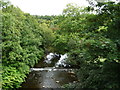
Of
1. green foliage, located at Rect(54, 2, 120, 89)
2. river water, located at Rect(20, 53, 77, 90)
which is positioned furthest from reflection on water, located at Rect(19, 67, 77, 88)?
green foliage, located at Rect(54, 2, 120, 89)

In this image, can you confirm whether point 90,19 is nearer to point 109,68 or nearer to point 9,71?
point 109,68

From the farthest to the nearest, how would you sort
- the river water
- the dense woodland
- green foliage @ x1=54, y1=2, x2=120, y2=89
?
1. the river water
2. the dense woodland
3. green foliage @ x1=54, y1=2, x2=120, y2=89

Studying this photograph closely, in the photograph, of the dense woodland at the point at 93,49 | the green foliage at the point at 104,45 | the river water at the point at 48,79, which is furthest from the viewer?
the river water at the point at 48,79

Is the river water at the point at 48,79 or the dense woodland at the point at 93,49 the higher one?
the dense woodland at the point at 93,49

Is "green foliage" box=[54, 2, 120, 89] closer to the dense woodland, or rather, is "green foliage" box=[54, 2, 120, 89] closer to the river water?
the dense woodland

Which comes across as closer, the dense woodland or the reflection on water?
the dense woodland

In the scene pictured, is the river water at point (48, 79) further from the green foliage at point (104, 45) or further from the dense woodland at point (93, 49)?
the green foliage at point (104, 45)

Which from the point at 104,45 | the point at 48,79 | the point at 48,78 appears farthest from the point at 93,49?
the point at 48,78

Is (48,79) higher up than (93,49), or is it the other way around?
(93,49)

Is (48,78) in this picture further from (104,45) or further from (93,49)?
(104,45)

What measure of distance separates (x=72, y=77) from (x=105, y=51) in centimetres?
545

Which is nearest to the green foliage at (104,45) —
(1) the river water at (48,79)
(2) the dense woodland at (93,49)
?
(2) the dense woodland at (93,49)

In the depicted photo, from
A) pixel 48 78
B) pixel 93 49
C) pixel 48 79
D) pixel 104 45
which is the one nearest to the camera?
pixel 104 45

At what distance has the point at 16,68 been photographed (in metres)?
5.49
